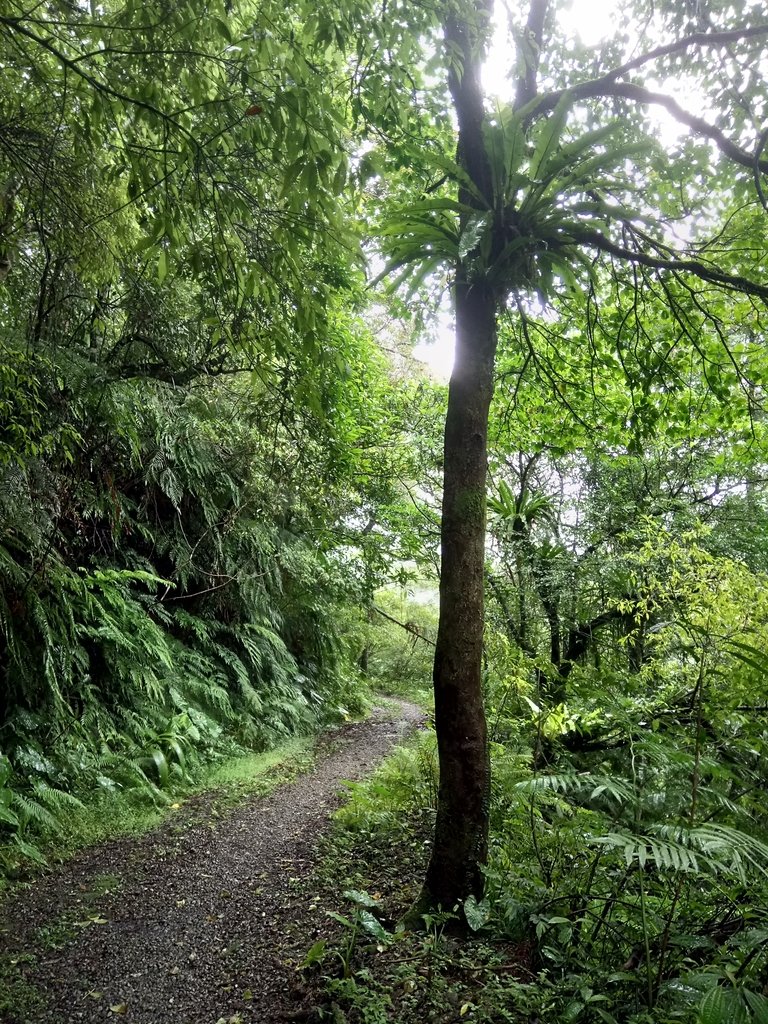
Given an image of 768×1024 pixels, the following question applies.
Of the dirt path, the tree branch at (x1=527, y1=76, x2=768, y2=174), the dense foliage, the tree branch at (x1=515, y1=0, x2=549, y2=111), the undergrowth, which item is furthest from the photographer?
the tree branch at (x1=515, y1=0, x2=549, y2=111)

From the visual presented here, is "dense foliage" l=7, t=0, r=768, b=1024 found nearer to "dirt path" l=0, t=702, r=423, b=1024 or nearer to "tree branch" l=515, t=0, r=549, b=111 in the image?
"tree branch" l=515, t=0, r=549, b=111

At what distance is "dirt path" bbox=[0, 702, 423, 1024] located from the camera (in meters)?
3.00

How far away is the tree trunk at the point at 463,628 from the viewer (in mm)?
3309

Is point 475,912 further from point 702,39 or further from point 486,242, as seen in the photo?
point 702,39

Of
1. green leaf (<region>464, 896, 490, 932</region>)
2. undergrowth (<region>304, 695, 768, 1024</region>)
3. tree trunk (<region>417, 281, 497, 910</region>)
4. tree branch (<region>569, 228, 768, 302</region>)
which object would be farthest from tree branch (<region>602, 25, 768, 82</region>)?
green leaf (<region>464, 896, 490, 932</region>)

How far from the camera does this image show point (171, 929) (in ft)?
12.1

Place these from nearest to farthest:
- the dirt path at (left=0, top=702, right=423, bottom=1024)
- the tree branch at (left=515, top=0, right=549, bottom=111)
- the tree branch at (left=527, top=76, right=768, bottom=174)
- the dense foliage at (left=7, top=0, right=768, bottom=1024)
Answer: the dense foliage at (left=7, top=0, right=768, bottom=1024) < the dirt path at (left=0, top=702, right=423, bottom=1024) < the tree branch at (left=527, top=76, right=768, bottom=174) < the tree branch at (left=515, top=0, right=549, bottom=111)

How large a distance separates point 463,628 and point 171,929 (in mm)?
2605

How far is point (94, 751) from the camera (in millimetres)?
5547

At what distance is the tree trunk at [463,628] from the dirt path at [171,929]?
1.04 metres

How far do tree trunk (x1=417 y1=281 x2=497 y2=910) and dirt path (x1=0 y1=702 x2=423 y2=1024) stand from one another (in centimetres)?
104

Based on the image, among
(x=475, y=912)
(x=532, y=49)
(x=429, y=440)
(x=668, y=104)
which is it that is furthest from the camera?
(x=429, y=440)

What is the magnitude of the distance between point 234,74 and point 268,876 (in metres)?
5.00

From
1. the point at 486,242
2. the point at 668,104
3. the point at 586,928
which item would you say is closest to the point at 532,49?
the point at 668,104
